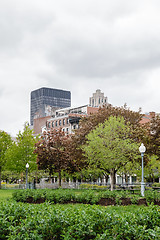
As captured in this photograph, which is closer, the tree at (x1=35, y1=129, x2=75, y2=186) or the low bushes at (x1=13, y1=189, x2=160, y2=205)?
the low bushes at (x1=13, y1=189, x2=160, y2=205)

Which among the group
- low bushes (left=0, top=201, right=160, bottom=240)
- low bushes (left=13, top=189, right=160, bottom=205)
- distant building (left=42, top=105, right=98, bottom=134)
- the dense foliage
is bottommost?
low bushes (left=13, top=189, right=160, bottom=205)

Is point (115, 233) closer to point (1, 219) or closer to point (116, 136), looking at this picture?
point (1, 219)

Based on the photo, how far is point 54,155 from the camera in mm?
45688

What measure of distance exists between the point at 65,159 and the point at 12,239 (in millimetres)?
37404

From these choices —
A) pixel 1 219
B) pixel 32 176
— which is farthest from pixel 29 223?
pixel 32 176

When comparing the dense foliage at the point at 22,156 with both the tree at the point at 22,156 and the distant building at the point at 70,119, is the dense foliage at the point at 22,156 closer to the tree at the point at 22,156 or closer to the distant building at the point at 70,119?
the tree at the point at 22,156

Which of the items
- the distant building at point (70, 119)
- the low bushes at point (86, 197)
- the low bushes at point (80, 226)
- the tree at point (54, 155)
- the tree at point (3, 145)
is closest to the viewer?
the low bushes at point (80, 226)

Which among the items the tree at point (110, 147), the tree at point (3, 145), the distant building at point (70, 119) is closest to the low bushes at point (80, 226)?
the tree at point (110, 147)

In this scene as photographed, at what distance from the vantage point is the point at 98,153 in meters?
37.3

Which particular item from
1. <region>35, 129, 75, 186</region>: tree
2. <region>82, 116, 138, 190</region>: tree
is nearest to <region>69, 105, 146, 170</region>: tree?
<region>35, 129, 75, 186</region>: tree

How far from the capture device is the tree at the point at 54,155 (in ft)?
149

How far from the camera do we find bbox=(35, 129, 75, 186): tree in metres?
45.5

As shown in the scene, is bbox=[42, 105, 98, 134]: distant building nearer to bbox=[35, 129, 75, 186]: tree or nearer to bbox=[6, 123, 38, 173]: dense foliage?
bbox=[6, 123, 38, 173]: dense foliage

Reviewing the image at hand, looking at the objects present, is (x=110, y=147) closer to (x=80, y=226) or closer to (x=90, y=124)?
(x=90, y=124)
